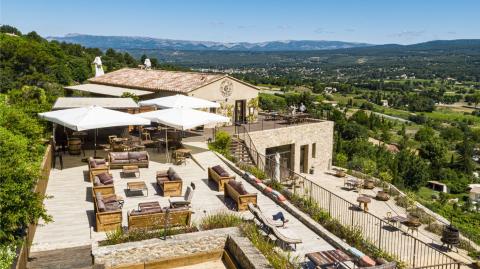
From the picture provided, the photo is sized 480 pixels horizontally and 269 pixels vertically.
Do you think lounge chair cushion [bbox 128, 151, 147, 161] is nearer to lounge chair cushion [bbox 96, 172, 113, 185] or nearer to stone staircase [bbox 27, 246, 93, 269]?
lounge chair cushion [bbox 96, 172, 113, 185]

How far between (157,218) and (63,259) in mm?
2322

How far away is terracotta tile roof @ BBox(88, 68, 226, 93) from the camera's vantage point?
27.8 metres

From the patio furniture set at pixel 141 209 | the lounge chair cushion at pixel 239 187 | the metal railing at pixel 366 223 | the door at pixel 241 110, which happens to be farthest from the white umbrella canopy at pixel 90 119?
the door at pixel 241 110

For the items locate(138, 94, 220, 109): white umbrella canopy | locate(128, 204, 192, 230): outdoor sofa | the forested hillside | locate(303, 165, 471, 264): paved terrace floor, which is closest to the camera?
the forested hillside

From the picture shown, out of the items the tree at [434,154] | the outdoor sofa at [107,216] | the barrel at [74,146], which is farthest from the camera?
the tree at [434,154]

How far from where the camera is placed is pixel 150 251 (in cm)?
946

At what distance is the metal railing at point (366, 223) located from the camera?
13.3 meters

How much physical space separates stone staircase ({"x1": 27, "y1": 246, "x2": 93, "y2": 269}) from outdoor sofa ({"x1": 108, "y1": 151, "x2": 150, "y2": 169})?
626 centimetres

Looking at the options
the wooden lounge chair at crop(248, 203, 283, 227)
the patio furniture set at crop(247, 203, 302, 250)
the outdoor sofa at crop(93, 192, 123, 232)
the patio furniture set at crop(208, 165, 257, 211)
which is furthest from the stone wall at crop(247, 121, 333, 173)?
the outdoor sofa at crop(93, 192, 123, 232)

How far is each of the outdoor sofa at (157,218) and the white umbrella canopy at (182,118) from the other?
20.5 ft

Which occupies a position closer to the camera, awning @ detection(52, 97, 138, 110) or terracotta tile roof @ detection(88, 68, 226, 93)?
awning @ detection(52, 97, 138, 110)

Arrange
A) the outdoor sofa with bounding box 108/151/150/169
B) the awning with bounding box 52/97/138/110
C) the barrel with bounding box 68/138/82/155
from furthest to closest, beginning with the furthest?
the awning with bounding box 52/97/138/110
the barrel with bounding box 68/138/82/155
the outdoor sofa with bounding box 108/151/150/169

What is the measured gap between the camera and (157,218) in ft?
34.6

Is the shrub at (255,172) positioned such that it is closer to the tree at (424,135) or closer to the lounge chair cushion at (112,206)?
the lounge chair cushion at (112,206)
